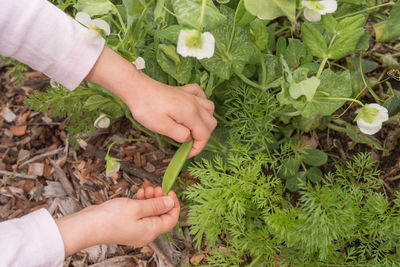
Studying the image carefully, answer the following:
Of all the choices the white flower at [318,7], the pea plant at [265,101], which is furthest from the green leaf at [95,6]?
the white flower at [318,7]

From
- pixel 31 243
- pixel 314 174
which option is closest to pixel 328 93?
pixel 314 174

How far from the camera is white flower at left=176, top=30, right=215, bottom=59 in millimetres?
677

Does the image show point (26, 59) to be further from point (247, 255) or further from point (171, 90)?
point (247, 255)

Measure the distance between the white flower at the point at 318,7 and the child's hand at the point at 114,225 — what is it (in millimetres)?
517

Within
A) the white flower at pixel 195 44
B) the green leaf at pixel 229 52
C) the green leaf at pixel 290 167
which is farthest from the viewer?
the green leaf at pixel 290 167

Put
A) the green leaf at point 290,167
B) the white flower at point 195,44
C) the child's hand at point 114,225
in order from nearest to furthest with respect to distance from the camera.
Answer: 1. the white flower at point 195,44
2. the child's hand at point 114,225
3. the green leaf at point 290,167

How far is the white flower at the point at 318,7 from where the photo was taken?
2.31 feet

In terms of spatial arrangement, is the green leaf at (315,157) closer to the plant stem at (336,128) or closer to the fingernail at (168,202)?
the plant stem at (336,128)

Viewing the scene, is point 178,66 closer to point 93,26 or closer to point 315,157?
point 93,26

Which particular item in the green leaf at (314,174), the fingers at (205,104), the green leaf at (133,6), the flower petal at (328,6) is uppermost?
the green leaf at (133,6)

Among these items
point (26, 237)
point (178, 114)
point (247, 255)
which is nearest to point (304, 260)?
point (247, 255)

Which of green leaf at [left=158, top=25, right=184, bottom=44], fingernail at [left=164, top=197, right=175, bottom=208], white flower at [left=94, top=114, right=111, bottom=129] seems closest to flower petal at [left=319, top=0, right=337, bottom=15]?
green leaf at [left=158, top=25, right=184, bottom=44]

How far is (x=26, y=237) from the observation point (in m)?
0.76

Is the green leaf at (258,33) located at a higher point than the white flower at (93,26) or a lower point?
A: lower
